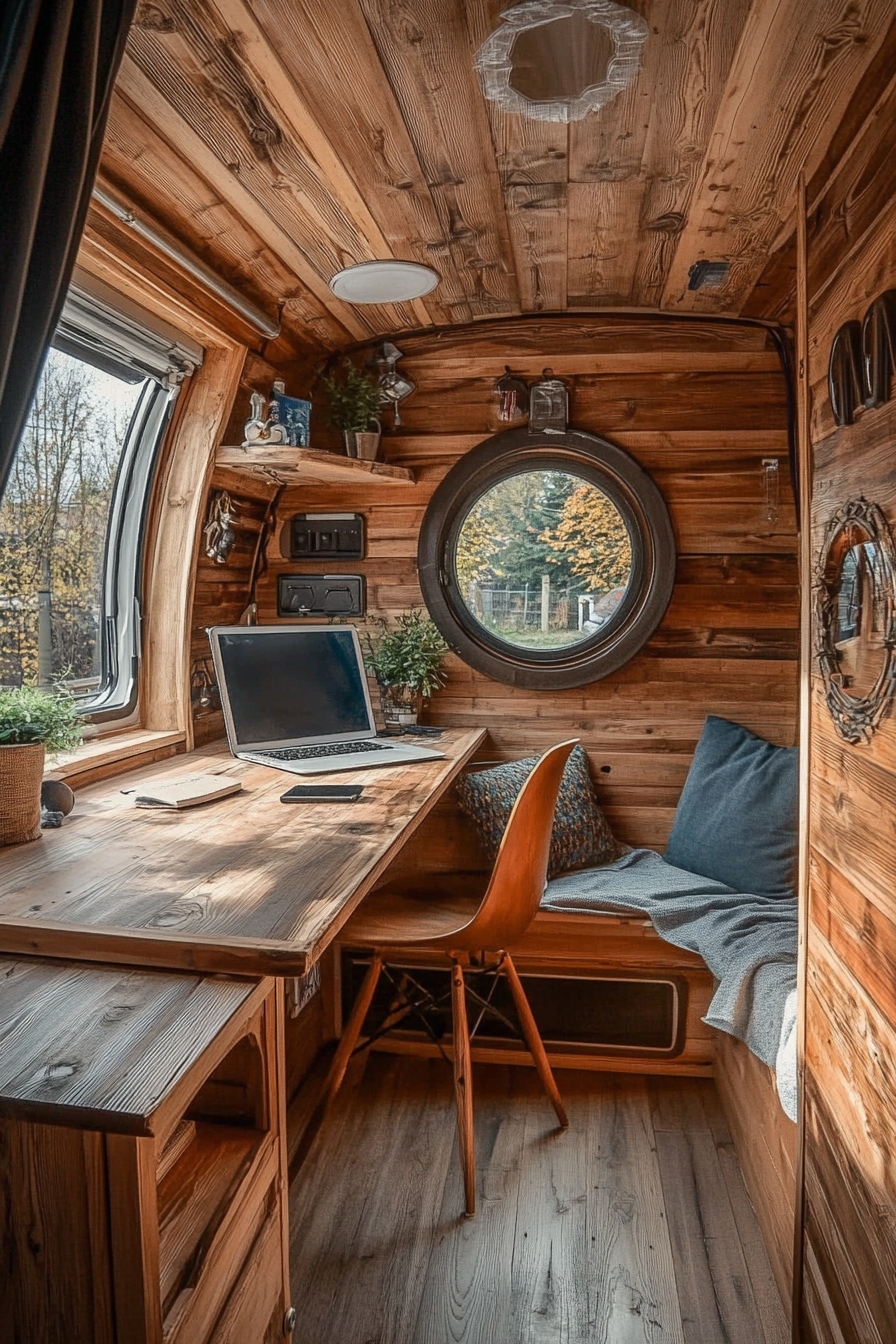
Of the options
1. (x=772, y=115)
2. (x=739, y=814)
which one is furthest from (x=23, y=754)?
(x=739, y=814)

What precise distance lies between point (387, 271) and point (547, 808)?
51.1 inches

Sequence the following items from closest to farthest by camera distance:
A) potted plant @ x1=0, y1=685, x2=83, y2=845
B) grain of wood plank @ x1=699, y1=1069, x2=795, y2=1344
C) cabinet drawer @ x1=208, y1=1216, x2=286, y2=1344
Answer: cabinet drawer @ x1=208, y1=1216, x2=286, y2=1344 → potted plant @ x1=0, y1=685, x2=83, y2=845 → grain of wood plank @ x1=699, y1=1069, x2=795, y2=1344

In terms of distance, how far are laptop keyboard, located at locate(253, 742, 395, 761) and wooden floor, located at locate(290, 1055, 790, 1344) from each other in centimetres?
93

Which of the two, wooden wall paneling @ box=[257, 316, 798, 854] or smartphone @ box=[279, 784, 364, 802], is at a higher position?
wooden wall paneling @ box=[257, 316, 798, 854]

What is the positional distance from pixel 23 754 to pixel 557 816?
5.20 feet

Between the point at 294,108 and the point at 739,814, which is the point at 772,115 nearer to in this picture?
the point at 294,108

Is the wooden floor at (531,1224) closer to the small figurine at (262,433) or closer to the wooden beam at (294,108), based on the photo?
the small figurine at (262,433)

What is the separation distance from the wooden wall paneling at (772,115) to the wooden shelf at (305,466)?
1.03 meters

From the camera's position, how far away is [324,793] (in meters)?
1.90

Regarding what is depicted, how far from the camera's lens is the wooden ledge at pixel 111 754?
1979 millimetres

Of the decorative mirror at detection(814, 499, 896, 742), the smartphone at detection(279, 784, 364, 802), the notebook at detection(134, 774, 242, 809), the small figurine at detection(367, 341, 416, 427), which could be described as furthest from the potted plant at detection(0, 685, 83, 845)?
the small figurine at detection(367, 341, 416, 427)

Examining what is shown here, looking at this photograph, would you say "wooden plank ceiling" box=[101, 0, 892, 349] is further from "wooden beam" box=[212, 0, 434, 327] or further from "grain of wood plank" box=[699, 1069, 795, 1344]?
"grain of wood plank" box=[699, 1069, 795, 1344]

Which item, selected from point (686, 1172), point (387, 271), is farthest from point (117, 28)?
point (686, 1172)

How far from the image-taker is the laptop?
2346mm
